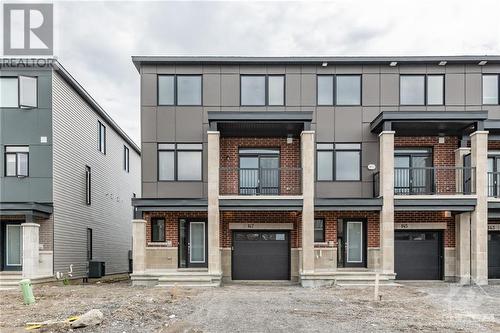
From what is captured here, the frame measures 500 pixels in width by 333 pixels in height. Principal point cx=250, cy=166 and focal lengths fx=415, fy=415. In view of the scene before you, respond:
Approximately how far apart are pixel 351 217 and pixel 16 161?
1427 cm

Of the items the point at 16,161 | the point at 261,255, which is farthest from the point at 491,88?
the point at 16,161

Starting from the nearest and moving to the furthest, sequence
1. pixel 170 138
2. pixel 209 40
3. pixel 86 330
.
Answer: pixel 86 330 < pixel 170 138 < pixel 209 40

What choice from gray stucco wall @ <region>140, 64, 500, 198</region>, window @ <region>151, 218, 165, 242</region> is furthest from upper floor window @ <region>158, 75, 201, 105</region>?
window @ <region>151, 218, 165, 242</region>

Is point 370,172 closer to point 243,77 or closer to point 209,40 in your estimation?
point 243,77

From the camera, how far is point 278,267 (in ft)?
57.0

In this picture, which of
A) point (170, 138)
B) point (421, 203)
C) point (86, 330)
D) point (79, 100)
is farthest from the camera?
point (79, 100)

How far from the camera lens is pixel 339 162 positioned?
17.3m

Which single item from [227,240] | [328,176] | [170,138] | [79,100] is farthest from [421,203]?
[79,100]

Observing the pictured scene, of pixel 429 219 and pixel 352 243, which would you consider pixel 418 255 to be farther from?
pixel 352 243

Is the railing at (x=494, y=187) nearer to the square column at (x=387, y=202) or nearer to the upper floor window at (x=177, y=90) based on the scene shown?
the square column at (x=387, y=202)

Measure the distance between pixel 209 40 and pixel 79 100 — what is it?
24.1 ft

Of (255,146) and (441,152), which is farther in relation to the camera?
(255,146)

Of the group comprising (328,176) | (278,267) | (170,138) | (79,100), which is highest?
(79,100)

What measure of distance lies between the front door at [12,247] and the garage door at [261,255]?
29.6 ft
